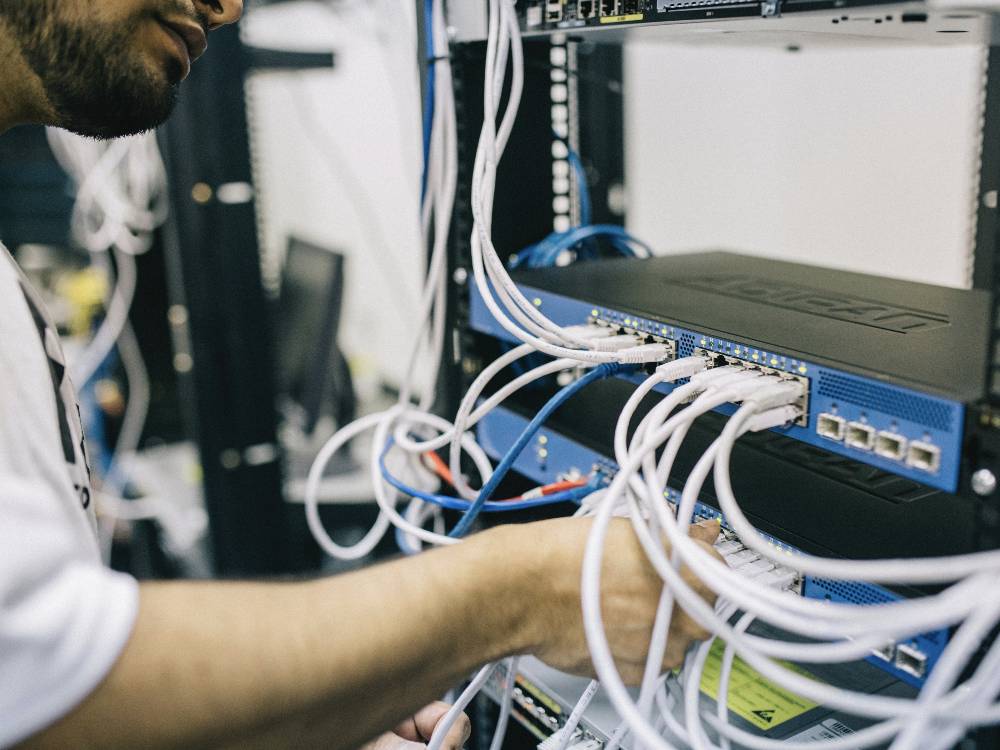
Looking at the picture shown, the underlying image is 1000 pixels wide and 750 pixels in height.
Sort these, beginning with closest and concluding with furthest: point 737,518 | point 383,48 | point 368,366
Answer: point 737,518
point 383,48
point 368,366

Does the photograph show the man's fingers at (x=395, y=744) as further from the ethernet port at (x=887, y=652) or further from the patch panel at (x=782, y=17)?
the patch panel at (x=782, y=17)

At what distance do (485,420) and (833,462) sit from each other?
362 mm

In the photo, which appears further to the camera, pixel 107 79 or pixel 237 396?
pixel 237 396

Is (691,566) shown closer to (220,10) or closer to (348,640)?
(348,640)

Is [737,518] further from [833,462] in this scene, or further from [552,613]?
[833,462]

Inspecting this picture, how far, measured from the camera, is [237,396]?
1446 millimetres

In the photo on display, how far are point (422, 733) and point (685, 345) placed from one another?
40 cm

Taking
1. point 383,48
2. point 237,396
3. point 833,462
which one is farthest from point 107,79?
point 383,48

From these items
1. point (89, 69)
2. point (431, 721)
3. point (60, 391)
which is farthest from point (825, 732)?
point (89, 69)

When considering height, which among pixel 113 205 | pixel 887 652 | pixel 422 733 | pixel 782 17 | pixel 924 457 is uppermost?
pixel 782 17

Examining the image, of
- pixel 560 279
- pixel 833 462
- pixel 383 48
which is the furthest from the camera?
pixel 383 48

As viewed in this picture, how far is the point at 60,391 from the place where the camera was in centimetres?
62

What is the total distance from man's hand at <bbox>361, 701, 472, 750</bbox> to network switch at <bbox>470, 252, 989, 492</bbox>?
329 mm

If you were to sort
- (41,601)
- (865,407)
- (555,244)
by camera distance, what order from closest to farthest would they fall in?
(41,601) → (865,407) → (555,244)
